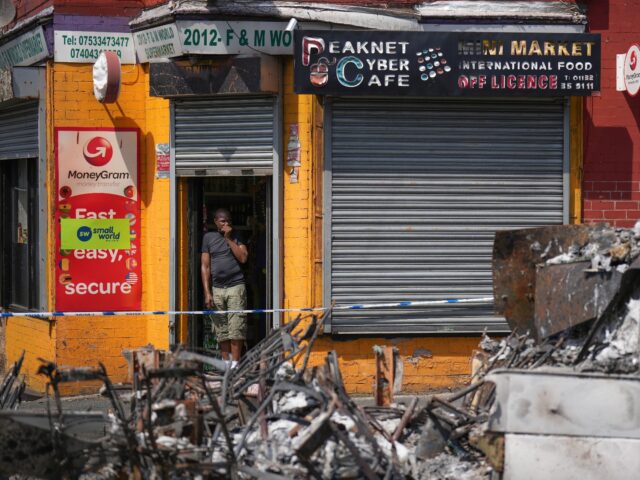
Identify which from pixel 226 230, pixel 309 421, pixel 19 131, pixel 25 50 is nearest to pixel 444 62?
pixel 226 230

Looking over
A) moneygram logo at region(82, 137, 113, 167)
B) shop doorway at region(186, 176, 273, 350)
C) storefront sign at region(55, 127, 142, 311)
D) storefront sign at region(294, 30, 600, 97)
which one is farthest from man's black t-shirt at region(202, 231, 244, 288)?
storefront sign at region(294, 30, 600, 97)

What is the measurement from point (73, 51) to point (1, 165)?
2.94 meters

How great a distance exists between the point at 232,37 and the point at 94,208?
2.38 m

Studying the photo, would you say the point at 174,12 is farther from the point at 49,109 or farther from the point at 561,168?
the point at 561,168

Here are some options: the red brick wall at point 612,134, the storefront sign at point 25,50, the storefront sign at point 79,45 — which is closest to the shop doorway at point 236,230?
the storefront sign at point 79,45

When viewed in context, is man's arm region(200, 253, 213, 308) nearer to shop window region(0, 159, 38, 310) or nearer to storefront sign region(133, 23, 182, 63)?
storefront sign region(133, 23, 182, 63)

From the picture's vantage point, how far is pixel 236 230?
38.7ft

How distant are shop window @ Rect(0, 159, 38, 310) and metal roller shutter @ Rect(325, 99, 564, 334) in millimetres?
3981

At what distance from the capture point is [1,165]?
13969mm

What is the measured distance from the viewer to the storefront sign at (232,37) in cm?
1088

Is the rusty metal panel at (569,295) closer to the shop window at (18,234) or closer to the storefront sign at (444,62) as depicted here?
the storefront sign at (444,62)

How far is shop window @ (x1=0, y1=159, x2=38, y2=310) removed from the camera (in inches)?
514

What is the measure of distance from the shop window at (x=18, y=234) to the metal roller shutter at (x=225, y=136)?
2.34m

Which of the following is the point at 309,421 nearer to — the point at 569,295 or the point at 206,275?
the point at 569,295
